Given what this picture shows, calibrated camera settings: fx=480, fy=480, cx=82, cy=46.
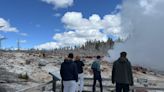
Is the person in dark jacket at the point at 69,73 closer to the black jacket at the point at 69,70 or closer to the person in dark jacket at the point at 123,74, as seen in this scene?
the black jacket at the point at 69,70

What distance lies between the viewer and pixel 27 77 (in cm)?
3045

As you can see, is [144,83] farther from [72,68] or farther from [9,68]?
[9,68]

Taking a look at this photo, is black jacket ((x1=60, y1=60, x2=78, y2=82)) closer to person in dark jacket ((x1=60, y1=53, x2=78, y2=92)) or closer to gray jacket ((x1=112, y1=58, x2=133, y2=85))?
person in dark jacket ((x1=60, y1=53, x2=78, y2=92))

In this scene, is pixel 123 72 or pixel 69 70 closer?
pixel 69 70

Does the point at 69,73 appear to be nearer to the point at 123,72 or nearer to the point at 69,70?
the point at 69,70

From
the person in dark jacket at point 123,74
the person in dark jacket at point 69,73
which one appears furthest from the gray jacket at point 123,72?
the person in dark jacket at point 69,73

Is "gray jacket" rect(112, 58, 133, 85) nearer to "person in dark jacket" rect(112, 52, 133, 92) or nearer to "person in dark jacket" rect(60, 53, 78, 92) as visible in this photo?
"person in dark jacket" rect(112, 52, 133, 92)

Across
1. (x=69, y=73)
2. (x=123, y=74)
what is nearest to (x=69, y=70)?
(x=69, y=73)

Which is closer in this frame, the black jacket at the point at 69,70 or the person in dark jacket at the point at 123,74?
the black jacket at the point at 69,70

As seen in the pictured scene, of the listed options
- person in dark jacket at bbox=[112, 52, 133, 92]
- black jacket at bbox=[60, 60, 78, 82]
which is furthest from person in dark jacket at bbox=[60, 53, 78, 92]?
person in dark jacket at bbox=[112, 52, 133, 92]

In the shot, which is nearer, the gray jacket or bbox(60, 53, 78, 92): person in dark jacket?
bbox(60, 53, 78, 92): person in dark jacket

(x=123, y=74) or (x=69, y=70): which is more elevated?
(x=69, y=70)

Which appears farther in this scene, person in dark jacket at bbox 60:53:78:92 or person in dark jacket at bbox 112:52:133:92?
person in dark jacket at bbox 112:52:133:92

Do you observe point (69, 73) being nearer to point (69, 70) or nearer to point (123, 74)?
point (69, 70)
